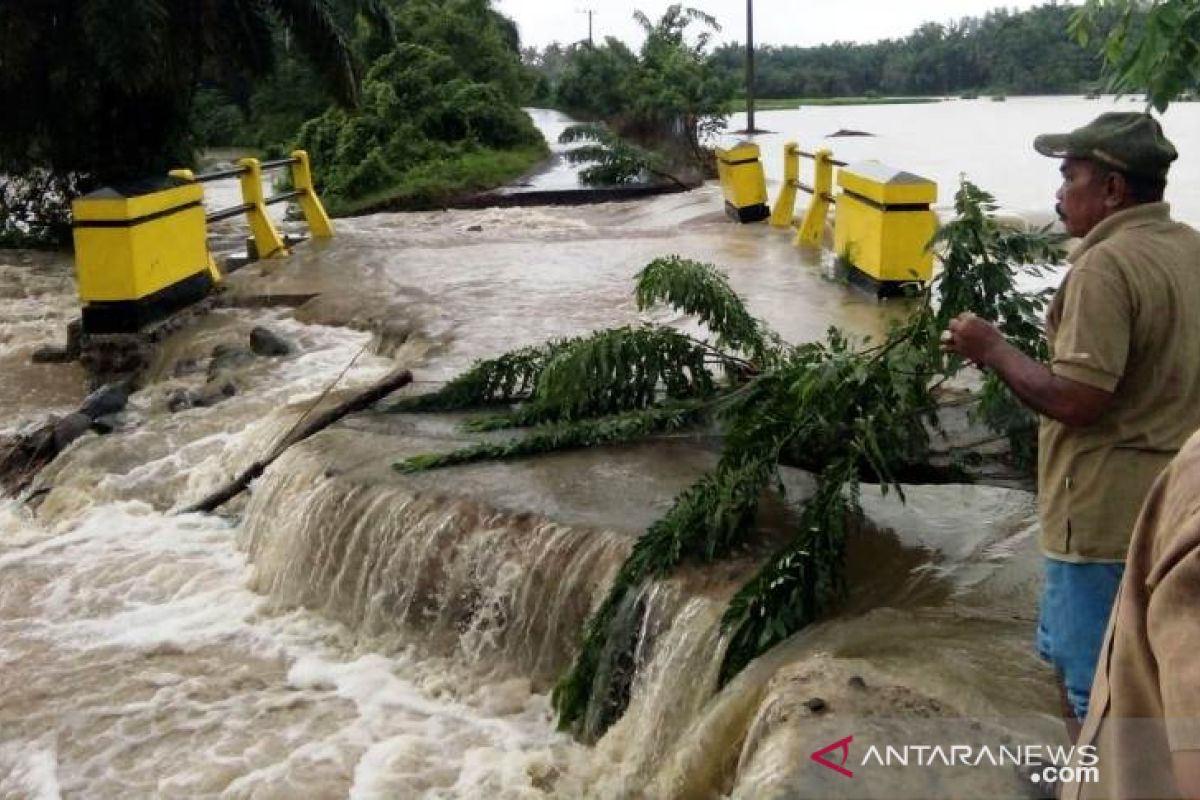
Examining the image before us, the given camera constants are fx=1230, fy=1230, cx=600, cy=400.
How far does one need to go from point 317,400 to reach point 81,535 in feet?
5.25

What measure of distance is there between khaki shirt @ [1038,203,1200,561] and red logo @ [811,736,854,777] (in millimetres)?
757

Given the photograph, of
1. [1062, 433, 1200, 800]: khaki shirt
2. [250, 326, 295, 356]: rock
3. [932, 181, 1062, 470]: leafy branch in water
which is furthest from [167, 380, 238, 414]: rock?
[1062, 433, 1200, 800]: khaki shirt

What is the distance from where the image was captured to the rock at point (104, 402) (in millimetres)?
8820

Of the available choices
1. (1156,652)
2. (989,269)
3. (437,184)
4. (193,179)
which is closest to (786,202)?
(193,179)

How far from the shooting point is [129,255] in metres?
10.0

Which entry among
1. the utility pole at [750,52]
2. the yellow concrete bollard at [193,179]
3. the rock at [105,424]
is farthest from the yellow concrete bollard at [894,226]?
the utility pole at [750,52]

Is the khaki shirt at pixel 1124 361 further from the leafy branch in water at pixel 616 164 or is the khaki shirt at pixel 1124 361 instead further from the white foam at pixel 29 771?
the leafy branch in water at pixel 616 164

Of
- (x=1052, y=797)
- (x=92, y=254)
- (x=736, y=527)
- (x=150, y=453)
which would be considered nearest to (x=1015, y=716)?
(x=1052, y=797)

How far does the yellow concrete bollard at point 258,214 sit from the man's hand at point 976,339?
1160cm

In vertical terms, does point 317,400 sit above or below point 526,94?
below

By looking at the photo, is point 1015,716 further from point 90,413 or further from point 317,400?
point 90,413

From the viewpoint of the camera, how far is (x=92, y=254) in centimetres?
998

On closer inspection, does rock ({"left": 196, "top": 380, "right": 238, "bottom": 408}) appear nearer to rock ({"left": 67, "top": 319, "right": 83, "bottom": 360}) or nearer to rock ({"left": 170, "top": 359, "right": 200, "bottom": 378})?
rock ({"left": 170, "top": 359, "right": 200, "bottom": 378})

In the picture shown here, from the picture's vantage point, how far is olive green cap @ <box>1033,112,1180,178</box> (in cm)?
281
